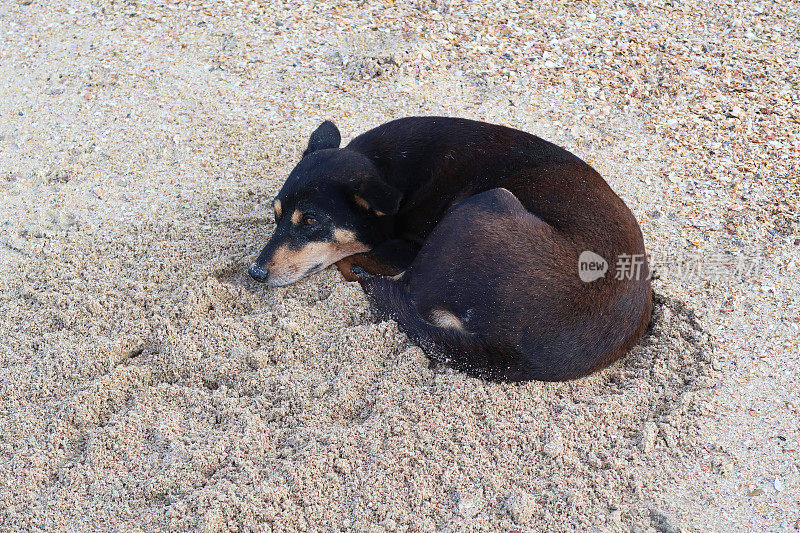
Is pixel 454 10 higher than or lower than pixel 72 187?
higher

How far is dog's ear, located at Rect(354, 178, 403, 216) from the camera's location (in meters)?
4.24

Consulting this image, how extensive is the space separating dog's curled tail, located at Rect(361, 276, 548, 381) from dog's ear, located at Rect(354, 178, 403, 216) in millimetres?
512

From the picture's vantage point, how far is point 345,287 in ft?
14.0

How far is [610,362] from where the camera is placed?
372cm

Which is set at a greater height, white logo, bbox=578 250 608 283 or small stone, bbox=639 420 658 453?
white logo, bbox=578 250 608 283

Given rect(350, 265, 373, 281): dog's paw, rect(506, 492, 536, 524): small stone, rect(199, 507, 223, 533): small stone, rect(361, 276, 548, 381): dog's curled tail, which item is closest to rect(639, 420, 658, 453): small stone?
rect(361, 276, 548, 381): dog's curled tail

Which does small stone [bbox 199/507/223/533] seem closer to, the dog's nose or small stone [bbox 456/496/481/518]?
small stone [bbox 456/496/481/518]

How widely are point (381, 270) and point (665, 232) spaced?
1.91 m

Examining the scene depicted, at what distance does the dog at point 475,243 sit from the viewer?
3488 mm

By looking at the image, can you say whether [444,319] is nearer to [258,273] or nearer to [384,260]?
[384,260]

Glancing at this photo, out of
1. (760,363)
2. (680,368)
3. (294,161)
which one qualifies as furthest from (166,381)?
(760,363)

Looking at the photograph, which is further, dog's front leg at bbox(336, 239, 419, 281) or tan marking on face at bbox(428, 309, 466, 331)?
dog's front leg at bbox(336, 239, 419, 281)

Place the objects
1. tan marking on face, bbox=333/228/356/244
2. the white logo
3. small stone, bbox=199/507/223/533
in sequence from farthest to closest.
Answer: tan marking on face, bbox=333/228/356/244 → the white logo → small stone, bbox=199/507/223/533

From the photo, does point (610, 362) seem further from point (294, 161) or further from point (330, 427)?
point (294, 161)
